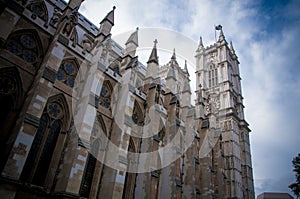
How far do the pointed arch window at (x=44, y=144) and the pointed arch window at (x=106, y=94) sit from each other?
322 cm

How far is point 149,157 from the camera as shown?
16844 millimetres

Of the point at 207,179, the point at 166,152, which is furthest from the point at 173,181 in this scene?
the point at 207,179

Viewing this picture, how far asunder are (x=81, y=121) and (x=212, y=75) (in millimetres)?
27956

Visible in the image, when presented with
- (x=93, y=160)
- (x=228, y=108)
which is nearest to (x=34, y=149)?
(x=93, y=160)

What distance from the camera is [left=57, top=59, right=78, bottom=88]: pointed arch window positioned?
14802 millimetres

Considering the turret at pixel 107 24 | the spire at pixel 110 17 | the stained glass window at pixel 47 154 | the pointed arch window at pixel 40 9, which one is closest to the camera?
the stained glass window at pixel 47 154

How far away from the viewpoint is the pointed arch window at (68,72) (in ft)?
48.6

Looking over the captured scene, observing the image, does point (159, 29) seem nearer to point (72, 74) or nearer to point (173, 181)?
point (72, 74)

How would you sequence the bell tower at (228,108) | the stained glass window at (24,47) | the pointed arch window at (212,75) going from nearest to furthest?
the stained glass window at (24,47), the bell tower at (228,108), the pointed arch window at (212,75)

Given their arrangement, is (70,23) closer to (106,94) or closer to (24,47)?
(24,47)

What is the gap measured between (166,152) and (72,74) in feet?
32.1

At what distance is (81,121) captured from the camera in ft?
43.9

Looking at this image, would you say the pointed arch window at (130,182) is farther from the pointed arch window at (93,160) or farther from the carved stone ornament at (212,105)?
the carved stone ornament at (212,105)

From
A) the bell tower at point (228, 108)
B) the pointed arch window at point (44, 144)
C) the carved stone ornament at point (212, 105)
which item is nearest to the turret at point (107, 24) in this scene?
the pointed arch window at point (44, 144)
